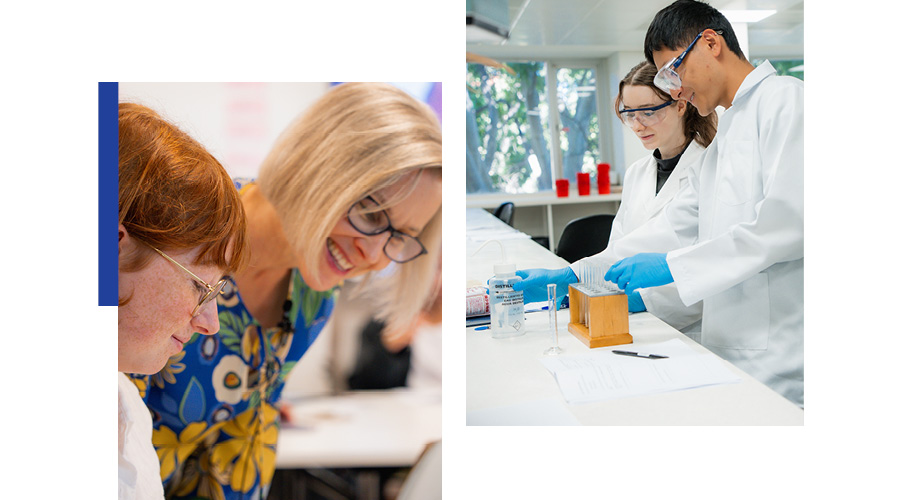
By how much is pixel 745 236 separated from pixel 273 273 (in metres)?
1.03

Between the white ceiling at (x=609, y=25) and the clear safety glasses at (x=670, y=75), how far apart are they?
0.07m

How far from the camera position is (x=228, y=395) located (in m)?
1.19

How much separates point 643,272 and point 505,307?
33 centimetres

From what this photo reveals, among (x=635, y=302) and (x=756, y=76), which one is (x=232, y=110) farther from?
(x=756, y=76)

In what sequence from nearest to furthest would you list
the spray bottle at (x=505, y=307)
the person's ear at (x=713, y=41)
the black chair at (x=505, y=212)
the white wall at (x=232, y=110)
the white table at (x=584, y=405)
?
1. the white table at (x=584, y=405)
2. the white wall at (x=232, y=110)
3. the person's ear at (x=713, y=41)
4. the spray bottle at (x=505, y=307)
5. the black chair at (x=505, y=212)

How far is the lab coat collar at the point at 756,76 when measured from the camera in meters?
1.29

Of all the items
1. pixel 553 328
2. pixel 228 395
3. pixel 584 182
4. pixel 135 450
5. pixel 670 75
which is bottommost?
pixel 135 450

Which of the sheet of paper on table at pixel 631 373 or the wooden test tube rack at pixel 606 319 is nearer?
the sheet of paper on table at pixel 631 373

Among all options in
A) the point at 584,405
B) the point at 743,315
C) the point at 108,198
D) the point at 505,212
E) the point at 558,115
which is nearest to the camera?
the point at 584,405

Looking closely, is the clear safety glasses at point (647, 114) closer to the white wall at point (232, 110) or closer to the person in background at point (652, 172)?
the person in background at point (652, 172)

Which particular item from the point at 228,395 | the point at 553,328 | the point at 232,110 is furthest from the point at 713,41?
the point at 228,395

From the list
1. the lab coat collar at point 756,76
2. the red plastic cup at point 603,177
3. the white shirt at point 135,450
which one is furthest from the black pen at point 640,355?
the white shirt at point 135,450

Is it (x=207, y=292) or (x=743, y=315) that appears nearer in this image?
(x=207, y=292)
